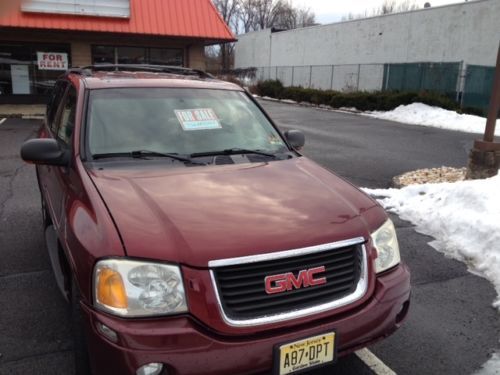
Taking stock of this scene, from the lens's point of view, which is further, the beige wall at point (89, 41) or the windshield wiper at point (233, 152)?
the beige wall at point (89, 41)

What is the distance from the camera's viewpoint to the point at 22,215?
6027 mm

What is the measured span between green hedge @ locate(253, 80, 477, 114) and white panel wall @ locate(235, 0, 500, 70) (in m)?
3.63

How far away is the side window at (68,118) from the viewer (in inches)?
140

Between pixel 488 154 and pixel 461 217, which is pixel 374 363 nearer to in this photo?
pixel 461 217

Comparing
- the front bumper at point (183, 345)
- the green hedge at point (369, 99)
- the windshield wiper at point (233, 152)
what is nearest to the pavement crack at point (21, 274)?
the windshield wiper at point (233, 152)

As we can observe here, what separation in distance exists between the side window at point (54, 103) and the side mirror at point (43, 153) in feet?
4.58

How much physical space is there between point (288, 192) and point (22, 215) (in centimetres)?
451

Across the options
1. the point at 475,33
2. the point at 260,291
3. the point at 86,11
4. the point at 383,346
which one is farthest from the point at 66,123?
the point at 475,33

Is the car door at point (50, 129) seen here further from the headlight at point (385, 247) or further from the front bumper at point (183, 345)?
the headlight at point (385, 247)

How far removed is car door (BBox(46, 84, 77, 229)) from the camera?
319 cm

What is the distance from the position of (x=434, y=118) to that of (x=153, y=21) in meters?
12.2

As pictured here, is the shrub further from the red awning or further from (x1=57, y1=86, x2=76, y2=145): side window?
(x1=57, y1=86, x2=76, y2=145): side window

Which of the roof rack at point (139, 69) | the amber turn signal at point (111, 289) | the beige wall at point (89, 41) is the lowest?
the amber turn signal at point (111, 289)

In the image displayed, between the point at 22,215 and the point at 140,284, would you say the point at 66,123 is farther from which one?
the point at 22,215
